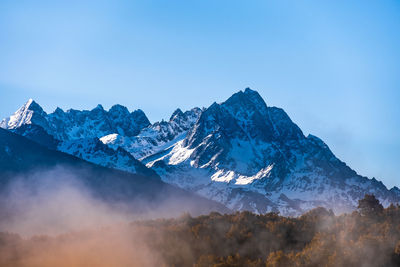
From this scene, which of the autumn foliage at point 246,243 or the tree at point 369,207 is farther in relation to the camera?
the tree at point 369,207

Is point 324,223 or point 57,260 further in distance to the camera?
point 324,223

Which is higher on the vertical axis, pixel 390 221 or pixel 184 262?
pixel 390 221

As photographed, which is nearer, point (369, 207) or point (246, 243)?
point (246, 243)

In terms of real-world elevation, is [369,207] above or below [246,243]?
above

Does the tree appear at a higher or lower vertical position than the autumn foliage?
higher

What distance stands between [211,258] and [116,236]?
31.6 meters

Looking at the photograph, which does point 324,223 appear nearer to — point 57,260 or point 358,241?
point 358,241

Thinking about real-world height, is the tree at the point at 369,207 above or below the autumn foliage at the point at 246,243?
above

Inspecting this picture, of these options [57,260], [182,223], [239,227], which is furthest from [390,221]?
[57,260]

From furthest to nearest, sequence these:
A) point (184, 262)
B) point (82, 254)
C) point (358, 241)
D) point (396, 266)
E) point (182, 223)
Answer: point (182, 223), point (82, 254), point (184, 262), point (358, 241), point (396, 266)

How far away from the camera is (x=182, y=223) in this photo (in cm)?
14050

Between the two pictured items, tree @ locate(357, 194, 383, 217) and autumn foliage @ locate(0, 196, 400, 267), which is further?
tree @ locate(357, 194, 383, 217)

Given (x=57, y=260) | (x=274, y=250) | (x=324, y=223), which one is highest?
(x=324, y=223)

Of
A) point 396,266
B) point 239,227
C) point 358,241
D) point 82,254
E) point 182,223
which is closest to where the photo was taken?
point 396,266
